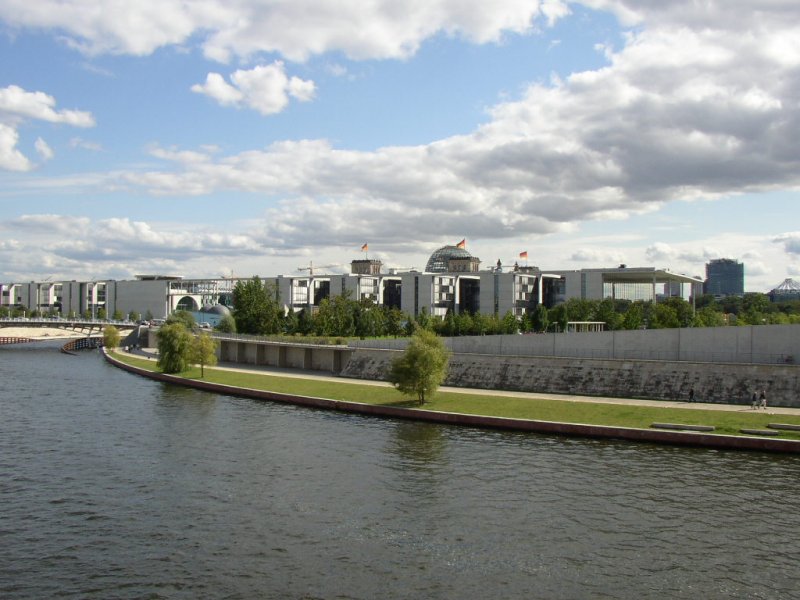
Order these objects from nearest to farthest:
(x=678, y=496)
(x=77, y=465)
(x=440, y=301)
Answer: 1. (x=678, y=496)
2. (x=77, y=465)
3. (x=440, y=301)

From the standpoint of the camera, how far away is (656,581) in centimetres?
2048

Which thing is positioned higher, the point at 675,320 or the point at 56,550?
the point at 675,320

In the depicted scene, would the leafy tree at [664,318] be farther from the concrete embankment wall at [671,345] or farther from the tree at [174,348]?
the tree at [174,348]

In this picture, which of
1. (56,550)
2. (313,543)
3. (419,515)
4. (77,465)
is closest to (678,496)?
(419,515)

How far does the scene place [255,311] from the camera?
390 feet

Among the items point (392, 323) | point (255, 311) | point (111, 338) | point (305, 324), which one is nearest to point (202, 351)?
point (305, 324)

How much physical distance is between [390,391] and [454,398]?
7.23 meters

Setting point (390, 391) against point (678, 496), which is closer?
point (678, 496)

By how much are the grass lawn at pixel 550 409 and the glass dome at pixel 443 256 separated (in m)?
127

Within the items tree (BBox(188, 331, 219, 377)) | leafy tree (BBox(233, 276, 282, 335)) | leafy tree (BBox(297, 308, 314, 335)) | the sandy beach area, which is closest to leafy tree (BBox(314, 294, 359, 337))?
leafy tree (BBox(297, 308, 314, 335))

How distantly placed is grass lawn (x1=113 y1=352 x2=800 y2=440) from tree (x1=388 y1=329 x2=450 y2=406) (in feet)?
4.00

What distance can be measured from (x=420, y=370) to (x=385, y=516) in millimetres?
25205

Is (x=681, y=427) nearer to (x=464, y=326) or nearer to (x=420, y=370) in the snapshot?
(x=420, y=370)

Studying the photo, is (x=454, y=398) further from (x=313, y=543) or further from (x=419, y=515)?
(x=313, y=543)
